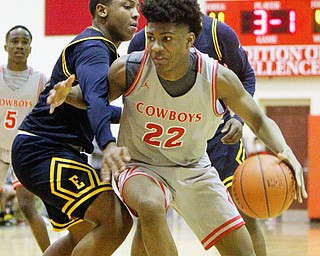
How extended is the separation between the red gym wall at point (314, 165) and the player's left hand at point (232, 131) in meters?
8.61

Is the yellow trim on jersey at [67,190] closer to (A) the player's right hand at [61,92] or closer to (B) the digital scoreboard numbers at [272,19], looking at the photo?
(A) the player's right hand at [61,92]

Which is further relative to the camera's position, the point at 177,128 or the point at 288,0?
the point at 288,0

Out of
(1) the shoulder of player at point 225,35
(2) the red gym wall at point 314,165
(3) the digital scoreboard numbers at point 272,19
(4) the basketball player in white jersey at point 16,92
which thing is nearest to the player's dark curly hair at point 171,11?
(1) the shoulder of player at point 225,35

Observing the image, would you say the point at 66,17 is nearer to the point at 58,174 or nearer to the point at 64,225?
the point at 64,225

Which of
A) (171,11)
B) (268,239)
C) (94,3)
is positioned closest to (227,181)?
(94,3)

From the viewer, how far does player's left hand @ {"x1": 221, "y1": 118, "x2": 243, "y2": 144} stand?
452 centimetres

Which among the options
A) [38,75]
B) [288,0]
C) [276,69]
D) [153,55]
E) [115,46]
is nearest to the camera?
[153,55]

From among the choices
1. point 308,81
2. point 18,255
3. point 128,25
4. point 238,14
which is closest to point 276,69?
point 308,81

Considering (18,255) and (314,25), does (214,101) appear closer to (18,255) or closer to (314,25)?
(18,255)

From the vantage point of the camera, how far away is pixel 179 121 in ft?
12.0

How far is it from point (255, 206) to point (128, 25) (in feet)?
4.11

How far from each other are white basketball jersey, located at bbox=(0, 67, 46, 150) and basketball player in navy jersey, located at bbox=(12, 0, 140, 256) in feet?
7.52

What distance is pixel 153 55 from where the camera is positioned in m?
3.49

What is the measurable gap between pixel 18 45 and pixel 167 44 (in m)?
3.08
